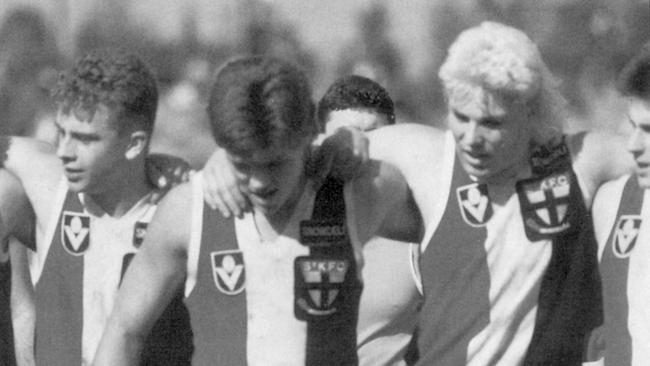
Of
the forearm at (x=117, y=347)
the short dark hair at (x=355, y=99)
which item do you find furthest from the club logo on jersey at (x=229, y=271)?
the short dark hair at (x=355, y=99)

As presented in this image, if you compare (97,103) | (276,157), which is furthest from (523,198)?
(97,103)

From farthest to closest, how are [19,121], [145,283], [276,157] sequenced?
[19,121] → [145,283] → [276,157]

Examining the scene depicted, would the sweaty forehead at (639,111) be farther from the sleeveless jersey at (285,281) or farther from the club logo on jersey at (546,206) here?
the sleeveless jersey at (285,281)

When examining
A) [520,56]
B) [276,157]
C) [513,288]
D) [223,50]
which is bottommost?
[513,288]

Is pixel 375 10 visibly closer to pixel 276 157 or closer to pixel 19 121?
pixel 19 121

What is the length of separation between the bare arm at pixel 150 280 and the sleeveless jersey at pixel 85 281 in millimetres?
591

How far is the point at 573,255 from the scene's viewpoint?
5.95 metres

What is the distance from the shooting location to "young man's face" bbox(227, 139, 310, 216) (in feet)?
17.0

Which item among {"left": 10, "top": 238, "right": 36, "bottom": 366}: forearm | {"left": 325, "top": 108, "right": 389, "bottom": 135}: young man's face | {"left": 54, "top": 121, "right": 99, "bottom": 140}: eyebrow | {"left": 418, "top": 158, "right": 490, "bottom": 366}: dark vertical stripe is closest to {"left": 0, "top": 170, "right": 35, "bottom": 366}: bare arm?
{"left": 10, "top": 238, "right": 36, "bottom": 366}: forearm

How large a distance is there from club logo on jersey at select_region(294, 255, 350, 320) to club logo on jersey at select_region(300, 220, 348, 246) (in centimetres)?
6

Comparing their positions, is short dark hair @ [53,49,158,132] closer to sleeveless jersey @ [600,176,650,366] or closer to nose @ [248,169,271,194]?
nose @ [248,169,271,194]

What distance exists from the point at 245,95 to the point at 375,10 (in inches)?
274

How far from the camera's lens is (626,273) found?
6043mm

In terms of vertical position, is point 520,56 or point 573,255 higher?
point 520,56
